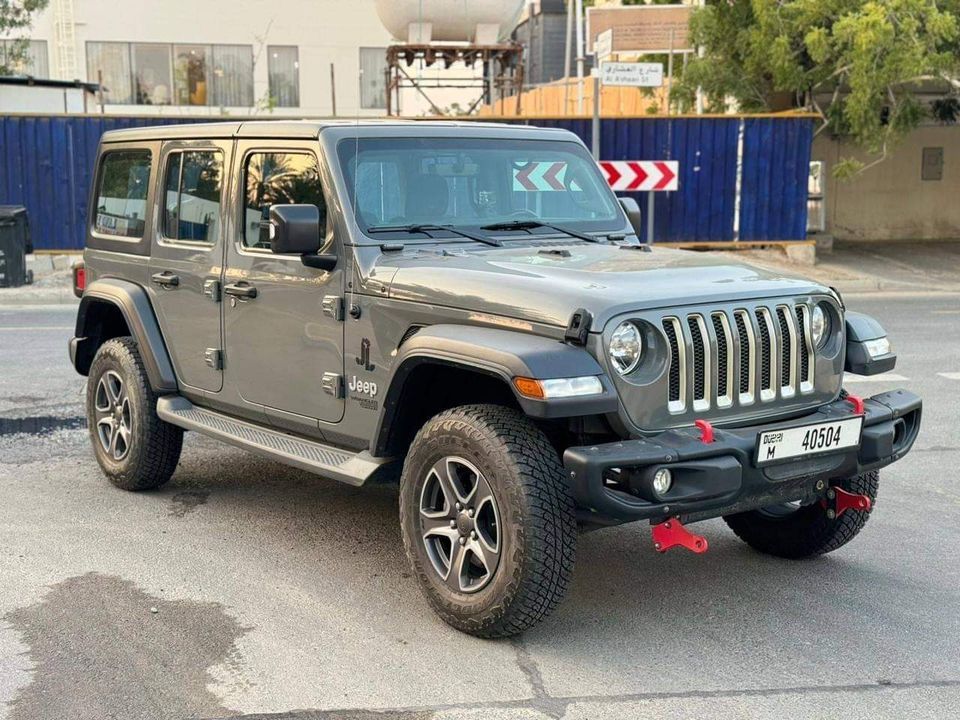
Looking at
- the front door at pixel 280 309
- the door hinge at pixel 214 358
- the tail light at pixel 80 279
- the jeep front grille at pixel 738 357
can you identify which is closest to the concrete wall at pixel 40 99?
the tail light at pixel 80 279

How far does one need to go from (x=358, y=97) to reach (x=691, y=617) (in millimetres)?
31248

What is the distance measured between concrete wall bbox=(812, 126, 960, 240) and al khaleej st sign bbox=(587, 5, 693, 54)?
169 inches

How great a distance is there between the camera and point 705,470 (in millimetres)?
4117

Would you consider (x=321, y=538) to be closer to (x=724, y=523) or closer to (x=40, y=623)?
(x=40, y=623)

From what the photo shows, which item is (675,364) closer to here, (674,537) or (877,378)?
(674,537)

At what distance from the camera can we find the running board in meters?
4.91

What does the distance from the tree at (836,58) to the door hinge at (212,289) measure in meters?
13.8

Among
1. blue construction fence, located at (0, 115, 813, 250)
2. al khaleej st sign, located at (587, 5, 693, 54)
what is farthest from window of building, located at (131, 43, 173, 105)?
blue construction fence, located at (0, 115, 813, 250)

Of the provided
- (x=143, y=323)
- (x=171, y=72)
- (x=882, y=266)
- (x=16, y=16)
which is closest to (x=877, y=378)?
(x=143, y=323)

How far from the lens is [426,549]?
15.1 feet

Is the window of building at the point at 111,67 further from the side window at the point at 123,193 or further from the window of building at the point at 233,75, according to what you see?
the side window at the point at 123,193

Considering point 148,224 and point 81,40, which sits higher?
point 81,40

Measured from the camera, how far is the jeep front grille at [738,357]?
4.34 m

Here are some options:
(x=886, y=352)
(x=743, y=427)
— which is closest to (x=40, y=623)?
(x=743, y=427)
